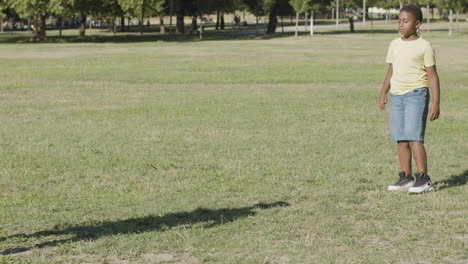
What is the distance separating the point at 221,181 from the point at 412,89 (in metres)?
2.39

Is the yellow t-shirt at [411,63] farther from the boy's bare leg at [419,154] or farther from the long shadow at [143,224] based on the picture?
the long shadow at [143,224]

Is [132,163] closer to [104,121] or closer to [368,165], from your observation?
[368,165]

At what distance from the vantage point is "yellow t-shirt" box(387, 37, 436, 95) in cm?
871

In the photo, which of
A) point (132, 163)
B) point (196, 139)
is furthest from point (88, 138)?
point (132, 163)

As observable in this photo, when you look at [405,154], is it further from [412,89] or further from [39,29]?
[39,29]

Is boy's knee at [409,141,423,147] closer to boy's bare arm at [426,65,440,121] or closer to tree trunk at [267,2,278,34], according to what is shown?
boy's bare arm at [426,65,440,121]

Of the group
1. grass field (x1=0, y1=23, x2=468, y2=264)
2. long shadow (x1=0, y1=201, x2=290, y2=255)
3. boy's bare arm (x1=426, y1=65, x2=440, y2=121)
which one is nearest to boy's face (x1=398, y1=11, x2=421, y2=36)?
boy's bare arm (x1=426, y1=65, x2=440, y2=121)

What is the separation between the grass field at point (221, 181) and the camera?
666cm

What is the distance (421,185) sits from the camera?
8.74m

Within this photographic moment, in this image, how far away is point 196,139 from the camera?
43.2 feet

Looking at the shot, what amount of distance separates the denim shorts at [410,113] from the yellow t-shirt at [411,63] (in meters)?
0.07

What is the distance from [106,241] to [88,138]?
671 cm

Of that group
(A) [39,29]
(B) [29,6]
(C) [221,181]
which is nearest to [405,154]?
(C) [221,181]

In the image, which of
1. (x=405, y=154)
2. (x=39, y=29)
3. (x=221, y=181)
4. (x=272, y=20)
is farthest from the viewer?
(x=272, y=20)
